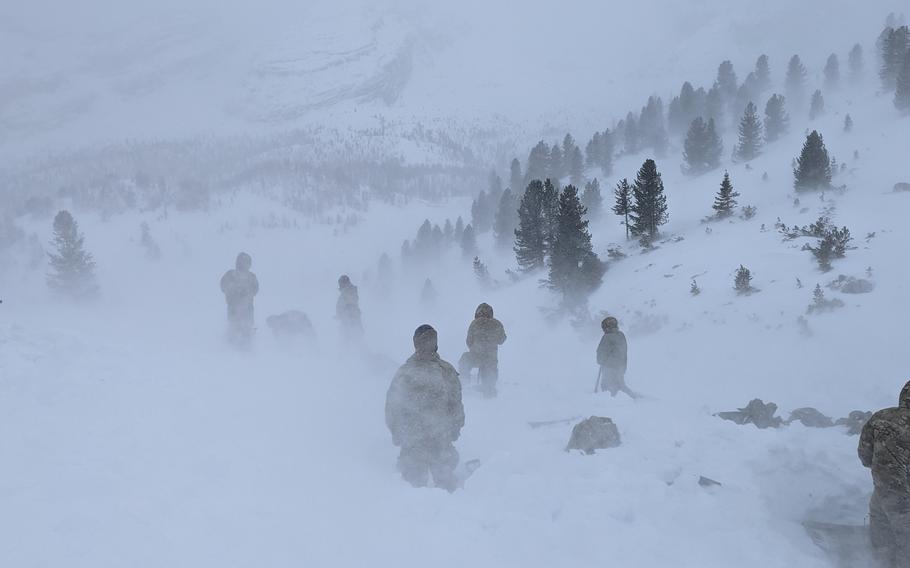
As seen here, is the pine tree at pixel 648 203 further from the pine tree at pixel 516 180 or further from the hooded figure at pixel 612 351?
the pine tree at pixel 516 180

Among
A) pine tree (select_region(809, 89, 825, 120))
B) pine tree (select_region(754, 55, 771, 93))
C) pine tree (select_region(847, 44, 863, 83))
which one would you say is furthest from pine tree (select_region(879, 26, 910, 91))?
pine tree (select_region(754, 55, 771, 93))

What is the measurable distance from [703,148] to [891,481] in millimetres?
55575

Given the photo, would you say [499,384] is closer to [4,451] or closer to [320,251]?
[4,451]

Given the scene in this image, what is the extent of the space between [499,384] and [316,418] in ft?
17.2

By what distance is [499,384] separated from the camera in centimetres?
1317

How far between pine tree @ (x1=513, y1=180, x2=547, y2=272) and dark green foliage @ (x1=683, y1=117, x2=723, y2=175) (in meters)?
26.9

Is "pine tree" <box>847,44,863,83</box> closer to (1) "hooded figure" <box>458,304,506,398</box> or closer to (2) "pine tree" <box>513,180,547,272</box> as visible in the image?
(2) "pine tree" <box>513,180,547,272</box>

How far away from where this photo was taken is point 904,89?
153 ft

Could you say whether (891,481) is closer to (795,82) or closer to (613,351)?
(613,351)

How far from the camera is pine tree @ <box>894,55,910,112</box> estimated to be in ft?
152

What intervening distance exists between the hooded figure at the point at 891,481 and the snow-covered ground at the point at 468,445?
0.54 m

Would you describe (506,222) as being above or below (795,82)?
below

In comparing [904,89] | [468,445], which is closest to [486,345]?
[468,445]

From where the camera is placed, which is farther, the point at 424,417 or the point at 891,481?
the point at 424,417
